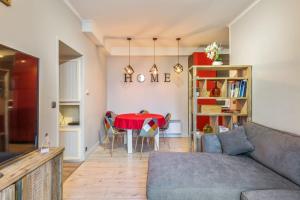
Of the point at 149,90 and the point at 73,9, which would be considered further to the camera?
the point at 149,90

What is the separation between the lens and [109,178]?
10.7 ft

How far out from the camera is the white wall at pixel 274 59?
2430mm

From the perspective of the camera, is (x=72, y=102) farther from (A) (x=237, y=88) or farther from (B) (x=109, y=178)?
(A) (x=237, y=88)

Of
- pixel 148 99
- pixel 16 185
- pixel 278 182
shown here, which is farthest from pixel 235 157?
pixel 148 99

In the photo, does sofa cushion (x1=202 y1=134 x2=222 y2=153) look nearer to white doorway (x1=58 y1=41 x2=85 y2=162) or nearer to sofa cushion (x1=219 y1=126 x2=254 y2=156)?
sofa cushion (x1=219 y1=126 x2=254 y2=156)

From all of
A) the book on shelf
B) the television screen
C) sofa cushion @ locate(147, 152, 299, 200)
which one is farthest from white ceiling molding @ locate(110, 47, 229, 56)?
the television screen

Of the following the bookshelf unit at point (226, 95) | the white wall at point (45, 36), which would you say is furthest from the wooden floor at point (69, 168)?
the bookshelf unit at point (226, 95)

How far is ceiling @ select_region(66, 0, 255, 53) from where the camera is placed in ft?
10.8

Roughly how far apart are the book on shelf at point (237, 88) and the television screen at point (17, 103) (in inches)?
116

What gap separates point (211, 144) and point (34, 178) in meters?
2.29

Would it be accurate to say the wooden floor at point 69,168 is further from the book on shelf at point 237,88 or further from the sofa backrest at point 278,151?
the book on shelf at point 237,88

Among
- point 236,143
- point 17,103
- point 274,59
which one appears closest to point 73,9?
point 17,103

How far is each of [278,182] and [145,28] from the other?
3663 millimetres

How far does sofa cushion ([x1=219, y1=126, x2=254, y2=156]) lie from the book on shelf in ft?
2.33
